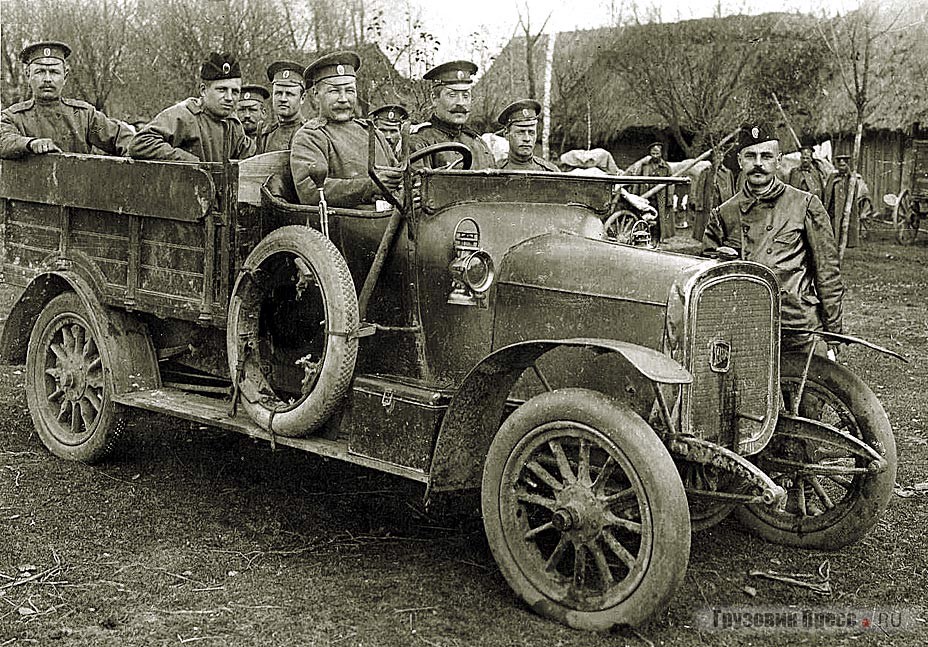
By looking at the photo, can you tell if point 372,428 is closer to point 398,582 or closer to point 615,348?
point 398,582

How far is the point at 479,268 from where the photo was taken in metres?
4.29

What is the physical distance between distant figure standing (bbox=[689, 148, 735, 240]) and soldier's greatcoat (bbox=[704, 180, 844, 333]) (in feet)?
28.1

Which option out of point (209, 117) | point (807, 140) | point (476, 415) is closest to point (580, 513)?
point (476, 415)

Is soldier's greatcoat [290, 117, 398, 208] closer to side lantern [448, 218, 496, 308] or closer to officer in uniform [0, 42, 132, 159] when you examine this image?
side lantern [448, 218, 496, 308]

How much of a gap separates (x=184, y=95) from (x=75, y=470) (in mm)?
13458

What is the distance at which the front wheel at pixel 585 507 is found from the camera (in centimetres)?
355

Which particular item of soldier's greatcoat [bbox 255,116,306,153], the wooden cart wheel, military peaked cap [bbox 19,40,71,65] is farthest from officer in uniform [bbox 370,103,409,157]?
the wooden cart wheel

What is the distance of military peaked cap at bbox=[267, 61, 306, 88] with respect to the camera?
7539 mm

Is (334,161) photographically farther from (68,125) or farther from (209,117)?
(68,125)

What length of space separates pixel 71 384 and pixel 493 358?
9.41 feet

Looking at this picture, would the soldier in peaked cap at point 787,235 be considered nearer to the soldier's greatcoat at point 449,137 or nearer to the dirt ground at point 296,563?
the dirt ground at point 296,563

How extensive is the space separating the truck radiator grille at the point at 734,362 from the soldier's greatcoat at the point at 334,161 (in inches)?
65.8

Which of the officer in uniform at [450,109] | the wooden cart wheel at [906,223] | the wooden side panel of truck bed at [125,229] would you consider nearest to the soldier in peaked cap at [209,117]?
the wooden side panel of truck bed at [125,229]

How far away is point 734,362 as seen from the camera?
4.12m
